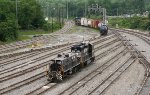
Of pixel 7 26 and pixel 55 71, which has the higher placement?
pixel 7 26

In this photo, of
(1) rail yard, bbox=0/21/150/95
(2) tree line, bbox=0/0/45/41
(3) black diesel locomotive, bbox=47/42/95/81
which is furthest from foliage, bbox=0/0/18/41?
(3) black diesel locomotive, bbox=47/42/95/81

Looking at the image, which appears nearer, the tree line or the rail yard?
the rail yard

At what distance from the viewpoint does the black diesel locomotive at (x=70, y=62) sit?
31.4 meters

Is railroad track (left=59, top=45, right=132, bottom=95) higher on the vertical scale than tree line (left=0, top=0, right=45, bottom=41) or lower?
lower

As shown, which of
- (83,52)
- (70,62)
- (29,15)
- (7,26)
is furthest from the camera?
(29,15)

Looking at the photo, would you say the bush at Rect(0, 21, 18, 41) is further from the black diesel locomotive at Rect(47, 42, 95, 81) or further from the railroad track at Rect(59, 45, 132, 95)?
the black diesel locomotive at Rect(47, 42, 95, 81)

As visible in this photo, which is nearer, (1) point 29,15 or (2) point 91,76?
(2) point 91,76

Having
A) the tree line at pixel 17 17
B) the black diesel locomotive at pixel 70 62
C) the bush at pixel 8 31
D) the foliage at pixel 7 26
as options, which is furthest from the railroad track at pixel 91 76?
the tree line at pixel 17 17

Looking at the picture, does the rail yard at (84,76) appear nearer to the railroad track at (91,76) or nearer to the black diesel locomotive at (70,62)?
the railroad track at (91,76)

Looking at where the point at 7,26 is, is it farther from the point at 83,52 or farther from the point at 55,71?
the point at 55,71

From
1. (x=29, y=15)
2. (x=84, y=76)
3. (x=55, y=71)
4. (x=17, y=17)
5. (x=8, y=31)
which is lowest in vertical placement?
(x=84, y=76)

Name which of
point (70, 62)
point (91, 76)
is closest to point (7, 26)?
point (70, 62)

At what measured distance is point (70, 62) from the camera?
33906 mm

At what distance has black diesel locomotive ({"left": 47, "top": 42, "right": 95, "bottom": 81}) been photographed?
3144cm
